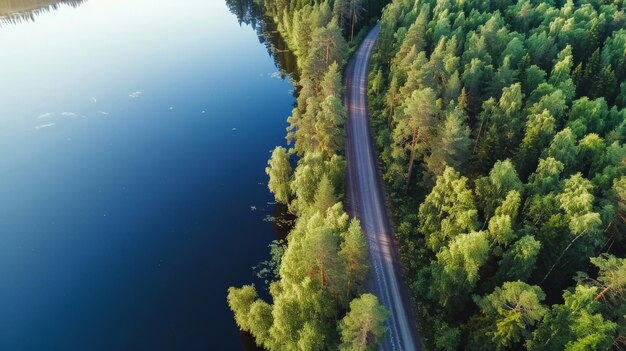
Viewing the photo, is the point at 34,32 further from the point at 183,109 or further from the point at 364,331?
the point at 364,331

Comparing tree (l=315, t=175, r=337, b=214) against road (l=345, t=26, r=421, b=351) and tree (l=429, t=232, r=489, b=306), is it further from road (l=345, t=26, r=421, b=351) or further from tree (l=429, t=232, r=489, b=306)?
tree (l=429, t=232, r=489, b=306)

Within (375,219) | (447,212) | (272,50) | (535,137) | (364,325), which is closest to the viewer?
(364,325)

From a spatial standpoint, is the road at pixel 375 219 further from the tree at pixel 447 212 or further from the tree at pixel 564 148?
the tree at pixel 564 148

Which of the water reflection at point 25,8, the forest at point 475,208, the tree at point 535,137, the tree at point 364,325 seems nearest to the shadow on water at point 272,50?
the forest at point 475,208

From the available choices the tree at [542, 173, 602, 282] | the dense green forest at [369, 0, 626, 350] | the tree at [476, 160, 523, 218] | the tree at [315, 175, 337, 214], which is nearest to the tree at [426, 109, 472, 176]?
the dense green forest at [369, 0, 626, 350]

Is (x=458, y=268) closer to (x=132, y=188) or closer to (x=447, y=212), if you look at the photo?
(x=447, y=212)

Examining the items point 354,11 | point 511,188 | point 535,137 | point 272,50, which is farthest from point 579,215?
point 272,50
